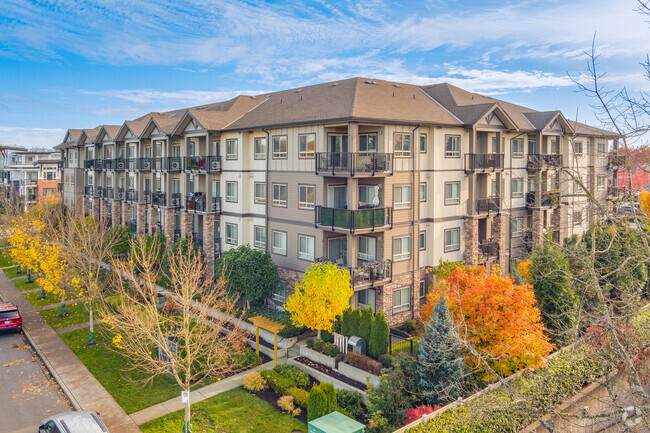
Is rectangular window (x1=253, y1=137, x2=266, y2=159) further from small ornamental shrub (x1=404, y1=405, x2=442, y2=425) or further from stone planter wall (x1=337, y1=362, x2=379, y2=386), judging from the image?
small ornamental shrub (x1=404, y1=405, x2=442, y2=425)

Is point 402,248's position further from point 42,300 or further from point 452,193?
point 42,300

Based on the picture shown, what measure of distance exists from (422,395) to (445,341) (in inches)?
95.2

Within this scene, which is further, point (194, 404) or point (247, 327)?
point (247, 327)

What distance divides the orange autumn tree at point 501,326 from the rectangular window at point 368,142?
1142 cm

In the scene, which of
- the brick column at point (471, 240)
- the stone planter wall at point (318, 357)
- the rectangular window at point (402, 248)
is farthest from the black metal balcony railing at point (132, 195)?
the brick column at point (471, 240)

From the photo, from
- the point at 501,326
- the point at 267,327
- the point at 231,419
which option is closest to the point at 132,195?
the point at 267,327

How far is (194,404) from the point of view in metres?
18.7

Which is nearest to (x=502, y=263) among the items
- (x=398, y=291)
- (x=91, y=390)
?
(x=398, y=291)

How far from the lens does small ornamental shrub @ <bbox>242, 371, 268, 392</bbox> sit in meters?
19.9

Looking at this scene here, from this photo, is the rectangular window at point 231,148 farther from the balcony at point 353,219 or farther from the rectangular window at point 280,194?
the balcony at point 353,219

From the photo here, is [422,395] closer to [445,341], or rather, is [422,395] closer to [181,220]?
[445,341]

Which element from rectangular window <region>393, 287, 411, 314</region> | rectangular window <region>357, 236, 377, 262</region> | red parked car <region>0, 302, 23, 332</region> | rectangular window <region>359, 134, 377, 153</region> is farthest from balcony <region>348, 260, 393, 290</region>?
red parked car <region>0, 302, 23, 332</region>

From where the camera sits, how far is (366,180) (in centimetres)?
2736

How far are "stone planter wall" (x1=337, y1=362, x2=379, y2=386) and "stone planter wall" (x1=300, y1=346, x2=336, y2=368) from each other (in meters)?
0.51
